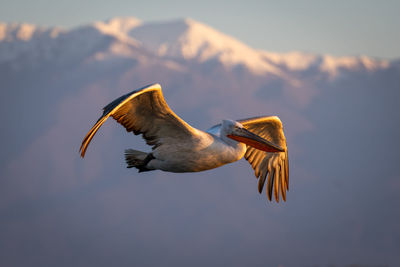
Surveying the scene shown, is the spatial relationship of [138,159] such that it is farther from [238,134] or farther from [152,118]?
[238,134]

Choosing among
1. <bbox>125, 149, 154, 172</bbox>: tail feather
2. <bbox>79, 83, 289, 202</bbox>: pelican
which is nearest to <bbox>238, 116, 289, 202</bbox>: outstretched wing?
<bbox>79, 83, 289, 202</bbox>: pelican

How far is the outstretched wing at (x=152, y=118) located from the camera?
881 centimetres

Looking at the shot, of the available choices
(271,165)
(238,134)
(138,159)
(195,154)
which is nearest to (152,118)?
(195,154)

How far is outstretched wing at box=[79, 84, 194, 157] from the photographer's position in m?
8.81

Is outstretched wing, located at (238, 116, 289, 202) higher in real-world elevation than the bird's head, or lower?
higher

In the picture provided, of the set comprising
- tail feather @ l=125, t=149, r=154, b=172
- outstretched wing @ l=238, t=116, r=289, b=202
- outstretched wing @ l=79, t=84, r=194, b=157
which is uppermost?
outstretched wing @ l=238, t=116, r=289, b=202

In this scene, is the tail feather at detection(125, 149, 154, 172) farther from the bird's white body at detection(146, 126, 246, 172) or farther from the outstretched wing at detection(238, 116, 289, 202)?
the outstretched wing at detection(238, 116, 289, 202)

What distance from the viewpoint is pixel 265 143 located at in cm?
970

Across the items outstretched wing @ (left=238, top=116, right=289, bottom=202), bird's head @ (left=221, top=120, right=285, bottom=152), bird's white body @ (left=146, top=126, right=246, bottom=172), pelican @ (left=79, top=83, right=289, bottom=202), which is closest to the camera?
pelican @ (left=79, top=83, right=289, bottom=202)

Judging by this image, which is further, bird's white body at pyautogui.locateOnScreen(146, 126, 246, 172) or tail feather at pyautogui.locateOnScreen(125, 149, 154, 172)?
tail feather at pyautogui.locateOnScreen(125, 149, 154, 172)

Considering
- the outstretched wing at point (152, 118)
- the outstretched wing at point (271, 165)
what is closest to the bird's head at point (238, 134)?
the outstretched wing at point (152, 118)

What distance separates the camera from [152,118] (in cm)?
916

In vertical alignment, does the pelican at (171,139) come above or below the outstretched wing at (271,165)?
below

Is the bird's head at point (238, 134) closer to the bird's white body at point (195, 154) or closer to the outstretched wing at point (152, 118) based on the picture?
the bird's white body at point (195, 154)
